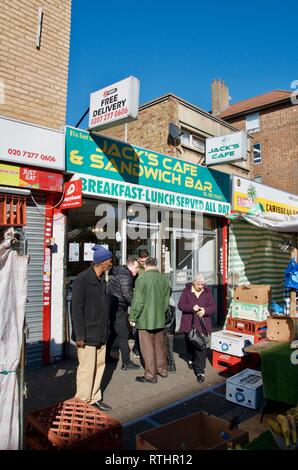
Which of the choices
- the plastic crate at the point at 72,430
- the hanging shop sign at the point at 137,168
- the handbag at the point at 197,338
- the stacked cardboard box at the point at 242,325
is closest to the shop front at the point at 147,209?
the hanging shop sign at the point at 137,168

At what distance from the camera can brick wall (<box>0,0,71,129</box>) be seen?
21.2ft

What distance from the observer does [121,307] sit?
21.1 feet

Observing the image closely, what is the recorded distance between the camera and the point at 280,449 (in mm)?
2840

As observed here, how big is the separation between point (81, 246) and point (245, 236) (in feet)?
19.8

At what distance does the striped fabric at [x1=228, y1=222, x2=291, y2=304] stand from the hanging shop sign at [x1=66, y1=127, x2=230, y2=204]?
1.30 meters

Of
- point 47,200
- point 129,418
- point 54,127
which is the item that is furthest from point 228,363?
point 54,127

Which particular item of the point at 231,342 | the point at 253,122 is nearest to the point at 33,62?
the point at 231,342

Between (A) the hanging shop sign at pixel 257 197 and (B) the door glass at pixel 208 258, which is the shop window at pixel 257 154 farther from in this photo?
(B) the door glass at pixel 208 258

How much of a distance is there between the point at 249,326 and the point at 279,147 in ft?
66.9

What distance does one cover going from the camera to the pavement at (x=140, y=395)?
177 inches

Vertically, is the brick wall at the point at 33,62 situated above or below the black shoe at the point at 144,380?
above

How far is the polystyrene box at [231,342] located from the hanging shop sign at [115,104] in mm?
4479

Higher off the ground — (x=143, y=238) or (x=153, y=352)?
(x=143, y=238)

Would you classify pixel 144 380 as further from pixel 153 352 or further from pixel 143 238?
pixel 143 238
